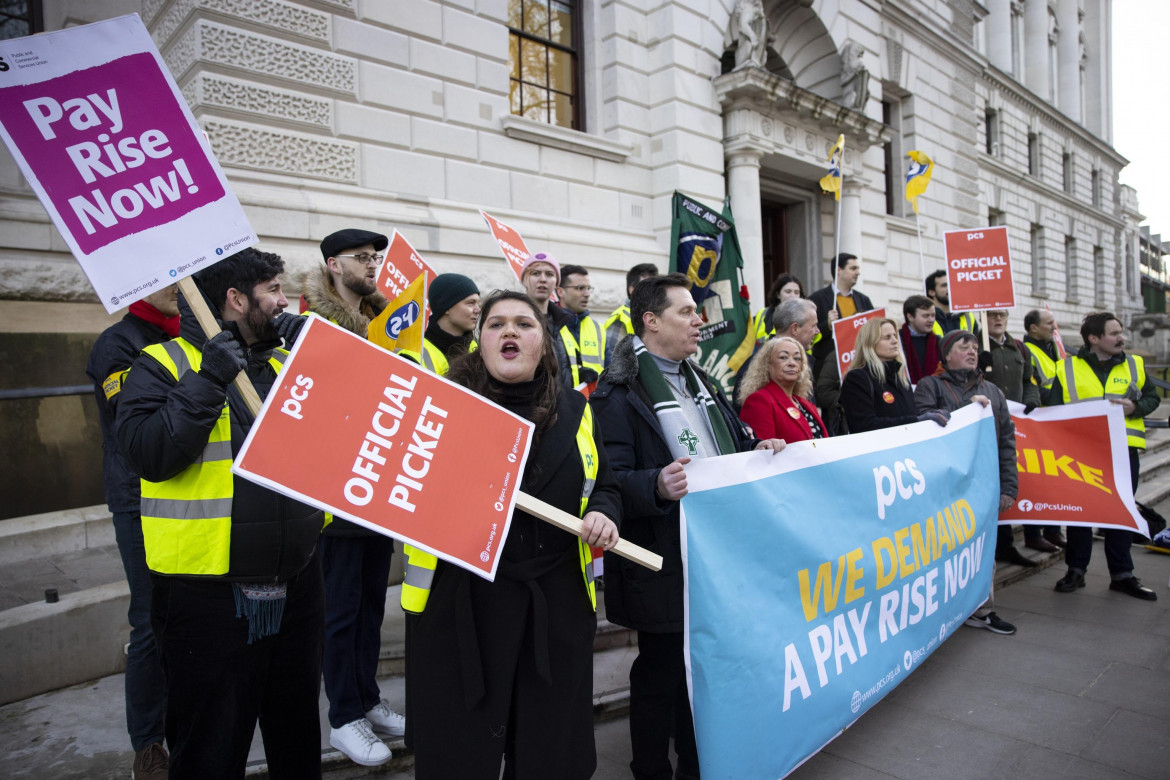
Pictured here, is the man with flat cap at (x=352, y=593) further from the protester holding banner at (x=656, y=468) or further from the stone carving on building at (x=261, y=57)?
the stone carving on building at (x=261, y=57)

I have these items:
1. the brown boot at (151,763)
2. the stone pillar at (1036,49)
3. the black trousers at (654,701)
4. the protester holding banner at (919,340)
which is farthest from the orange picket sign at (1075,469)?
the stone pillar at (1036,49)

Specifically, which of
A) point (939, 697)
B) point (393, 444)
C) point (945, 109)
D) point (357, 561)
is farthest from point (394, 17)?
point (945, 109)

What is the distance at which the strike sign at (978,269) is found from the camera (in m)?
6.27

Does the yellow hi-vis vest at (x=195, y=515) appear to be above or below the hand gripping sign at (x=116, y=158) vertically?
below

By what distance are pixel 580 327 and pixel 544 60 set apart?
18.3 feet

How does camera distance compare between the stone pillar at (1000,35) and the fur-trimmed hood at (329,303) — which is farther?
the stone pillar at (1000,35)

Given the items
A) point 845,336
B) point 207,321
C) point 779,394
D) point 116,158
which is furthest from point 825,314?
point 116,158

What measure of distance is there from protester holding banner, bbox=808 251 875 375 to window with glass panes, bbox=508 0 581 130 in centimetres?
448

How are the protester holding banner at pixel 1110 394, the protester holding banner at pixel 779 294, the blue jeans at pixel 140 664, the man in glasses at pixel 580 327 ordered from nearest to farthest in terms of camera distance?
the blue jeans at pixel 140 664 < the man in glasses at pixel 580 327 < the protester holding banner at pixel 1110 394 < the protester holding banner at pixel 779 294

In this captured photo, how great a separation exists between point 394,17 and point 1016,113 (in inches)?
887

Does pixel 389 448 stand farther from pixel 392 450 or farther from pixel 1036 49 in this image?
pixel 1036 49

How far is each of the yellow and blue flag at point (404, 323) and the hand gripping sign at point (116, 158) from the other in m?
0.77

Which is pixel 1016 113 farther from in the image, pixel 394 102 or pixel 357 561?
pixel 357 561

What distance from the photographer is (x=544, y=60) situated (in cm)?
942
